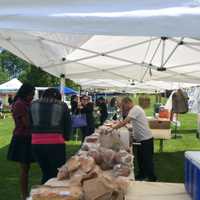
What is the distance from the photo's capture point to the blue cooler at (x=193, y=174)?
8.88 feet

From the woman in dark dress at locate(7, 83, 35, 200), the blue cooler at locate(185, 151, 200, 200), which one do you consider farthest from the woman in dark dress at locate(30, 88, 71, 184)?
the blue cooler at locate(185, 151, 200, 200)

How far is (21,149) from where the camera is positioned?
577 cm

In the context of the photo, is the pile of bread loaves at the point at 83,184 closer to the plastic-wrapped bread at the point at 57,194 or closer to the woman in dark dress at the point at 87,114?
the plastic-wrapped bread at the point at 57,194

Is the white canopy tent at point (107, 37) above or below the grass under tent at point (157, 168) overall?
above

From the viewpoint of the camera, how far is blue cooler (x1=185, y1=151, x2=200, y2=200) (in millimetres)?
2707

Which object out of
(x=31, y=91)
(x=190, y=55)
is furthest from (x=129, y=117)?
(x=190, y=55)

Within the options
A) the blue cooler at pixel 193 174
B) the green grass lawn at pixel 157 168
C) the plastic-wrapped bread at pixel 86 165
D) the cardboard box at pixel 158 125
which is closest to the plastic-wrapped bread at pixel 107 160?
the plastic-wrapped bread at pixel 86 165

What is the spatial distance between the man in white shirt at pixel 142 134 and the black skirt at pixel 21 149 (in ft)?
5.05

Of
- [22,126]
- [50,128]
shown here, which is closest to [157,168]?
[22,126]

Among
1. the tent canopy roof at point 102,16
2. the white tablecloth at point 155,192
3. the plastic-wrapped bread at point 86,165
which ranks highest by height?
the tent canopy roof at point 102,16

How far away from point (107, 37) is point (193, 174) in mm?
5659

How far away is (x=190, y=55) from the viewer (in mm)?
9148

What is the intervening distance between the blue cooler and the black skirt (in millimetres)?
2850

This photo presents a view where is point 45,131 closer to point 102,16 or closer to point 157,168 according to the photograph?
point 102,16
